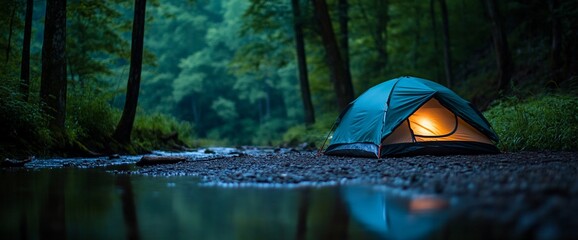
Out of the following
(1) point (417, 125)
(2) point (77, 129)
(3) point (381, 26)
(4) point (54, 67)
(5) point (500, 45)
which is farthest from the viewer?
(3) point (381, 26)

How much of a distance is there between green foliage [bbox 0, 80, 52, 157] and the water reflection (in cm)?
409

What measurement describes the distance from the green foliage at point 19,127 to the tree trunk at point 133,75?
2.74 m

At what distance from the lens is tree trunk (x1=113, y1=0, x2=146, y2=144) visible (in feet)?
→ 37.7

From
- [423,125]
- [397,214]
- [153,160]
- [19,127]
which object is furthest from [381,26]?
[397,214]

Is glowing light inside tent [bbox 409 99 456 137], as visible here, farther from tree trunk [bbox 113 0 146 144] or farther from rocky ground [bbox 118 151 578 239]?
tree trunk [bbox 113 0 146 144]

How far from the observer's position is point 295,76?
3938cm

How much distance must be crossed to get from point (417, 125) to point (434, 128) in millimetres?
351

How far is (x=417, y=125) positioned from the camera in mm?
8711

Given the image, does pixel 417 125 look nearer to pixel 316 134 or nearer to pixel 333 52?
pixel 333 52

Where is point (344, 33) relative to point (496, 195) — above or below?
above

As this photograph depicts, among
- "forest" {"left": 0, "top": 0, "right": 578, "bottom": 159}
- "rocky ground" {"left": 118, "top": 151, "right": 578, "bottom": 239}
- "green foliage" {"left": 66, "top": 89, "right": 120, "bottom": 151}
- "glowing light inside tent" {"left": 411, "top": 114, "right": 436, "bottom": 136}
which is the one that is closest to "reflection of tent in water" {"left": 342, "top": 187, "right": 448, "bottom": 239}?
"rocky ground" {"left": 118, "top": 151, "right": 578, "bottom": 239}


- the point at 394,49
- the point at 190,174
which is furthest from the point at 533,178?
the point at 394,49

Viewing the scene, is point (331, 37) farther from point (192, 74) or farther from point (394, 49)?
point (192, 74)

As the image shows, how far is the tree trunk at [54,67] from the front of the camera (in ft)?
31.7
